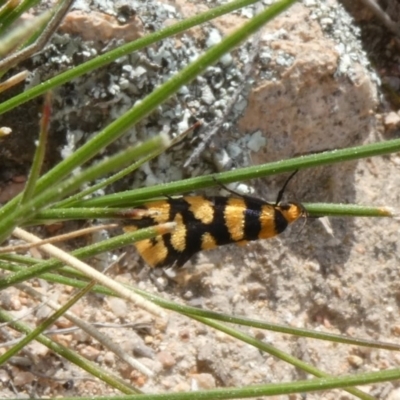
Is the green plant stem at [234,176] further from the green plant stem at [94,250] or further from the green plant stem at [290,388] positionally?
the green plant stem at [290,388]

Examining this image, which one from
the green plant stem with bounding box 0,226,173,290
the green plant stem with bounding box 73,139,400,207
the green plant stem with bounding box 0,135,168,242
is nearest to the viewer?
the green plant stem with bounding box 0,135,168,242

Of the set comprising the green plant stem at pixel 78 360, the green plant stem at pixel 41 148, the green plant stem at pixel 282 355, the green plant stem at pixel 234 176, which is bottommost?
the green plant stem at pixel 282 355

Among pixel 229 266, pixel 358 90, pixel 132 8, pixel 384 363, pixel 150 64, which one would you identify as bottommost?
pixel 384 363

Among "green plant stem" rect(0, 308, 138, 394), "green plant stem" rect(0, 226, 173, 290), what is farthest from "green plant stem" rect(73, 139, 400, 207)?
"green plant stem" rect(0, 308, 138, 394)

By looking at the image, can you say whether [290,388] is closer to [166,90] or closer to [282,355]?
[282,355]

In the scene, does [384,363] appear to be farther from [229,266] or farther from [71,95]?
[71,95]

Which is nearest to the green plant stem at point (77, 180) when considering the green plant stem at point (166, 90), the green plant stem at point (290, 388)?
the green plant stem at point (166, 90)

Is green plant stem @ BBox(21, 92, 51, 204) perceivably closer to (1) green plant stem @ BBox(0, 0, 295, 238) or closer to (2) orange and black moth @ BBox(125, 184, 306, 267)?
(1) green plant stem @ BBox(0, 0, 295, 238)

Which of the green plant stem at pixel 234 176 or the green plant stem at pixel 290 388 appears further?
the green plant stem at pixel 234 176

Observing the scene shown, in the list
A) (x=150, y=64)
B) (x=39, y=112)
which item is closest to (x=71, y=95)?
(x=39, y=112)
